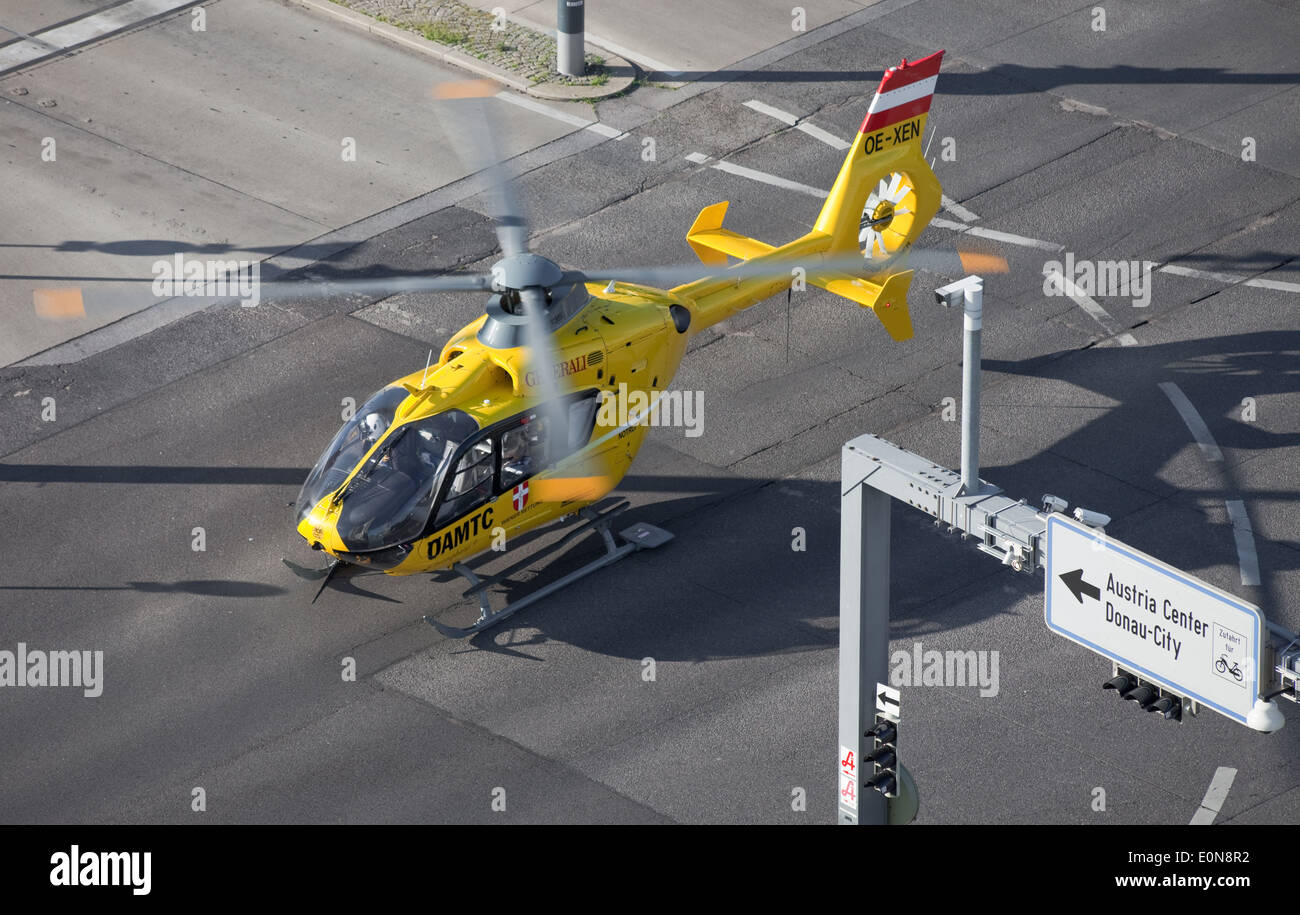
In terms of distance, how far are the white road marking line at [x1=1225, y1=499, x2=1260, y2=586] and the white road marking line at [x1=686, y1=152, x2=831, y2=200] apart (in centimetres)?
961

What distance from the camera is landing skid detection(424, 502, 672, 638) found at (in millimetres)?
22422

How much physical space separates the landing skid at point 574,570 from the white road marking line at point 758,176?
350 inches

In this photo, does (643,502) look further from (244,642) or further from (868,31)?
(868,31)

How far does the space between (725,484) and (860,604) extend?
11933 mm

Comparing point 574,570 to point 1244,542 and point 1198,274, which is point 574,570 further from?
point 1198,274

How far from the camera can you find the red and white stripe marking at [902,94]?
25.4 m

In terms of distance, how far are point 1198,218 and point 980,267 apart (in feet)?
30.1

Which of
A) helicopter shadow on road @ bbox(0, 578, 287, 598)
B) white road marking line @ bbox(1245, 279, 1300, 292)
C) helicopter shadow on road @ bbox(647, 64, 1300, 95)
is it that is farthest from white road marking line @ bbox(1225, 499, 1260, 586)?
helicopter shadow on road @ bbox(647, 64, 1300, 95)

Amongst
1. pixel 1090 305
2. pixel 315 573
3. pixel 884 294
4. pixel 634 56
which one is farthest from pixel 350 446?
pixel 634 56

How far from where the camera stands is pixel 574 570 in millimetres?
23344

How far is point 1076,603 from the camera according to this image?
11977 mm

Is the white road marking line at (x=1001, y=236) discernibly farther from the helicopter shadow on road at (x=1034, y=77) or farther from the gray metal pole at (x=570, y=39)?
the gray metal pole at (x=570, y=39)

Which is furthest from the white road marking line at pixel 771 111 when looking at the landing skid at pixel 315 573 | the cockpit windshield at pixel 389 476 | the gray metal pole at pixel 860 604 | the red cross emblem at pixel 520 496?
the gray metal pole at pixel 860 604

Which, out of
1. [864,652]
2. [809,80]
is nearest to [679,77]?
[809,80]
